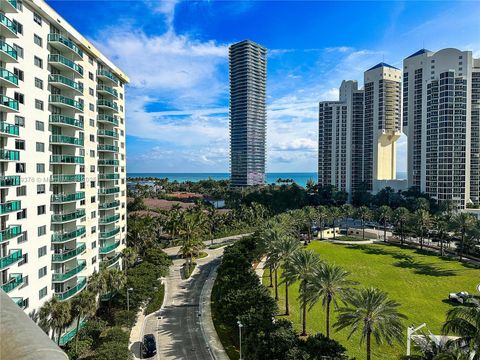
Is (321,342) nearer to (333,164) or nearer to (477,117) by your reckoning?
(477,117)

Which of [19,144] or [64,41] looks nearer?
[19,144]

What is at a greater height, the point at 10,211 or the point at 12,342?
the point at 12,342

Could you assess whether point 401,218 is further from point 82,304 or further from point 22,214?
point 22,214

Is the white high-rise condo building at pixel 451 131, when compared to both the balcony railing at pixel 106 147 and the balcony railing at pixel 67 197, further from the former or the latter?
the balcony railing at pixel 67 197

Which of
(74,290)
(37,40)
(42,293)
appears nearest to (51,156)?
(37,40)

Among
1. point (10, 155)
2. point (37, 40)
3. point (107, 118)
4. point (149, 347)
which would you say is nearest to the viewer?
point (10, 155)

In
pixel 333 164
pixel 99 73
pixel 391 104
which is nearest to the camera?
pixel 99 73

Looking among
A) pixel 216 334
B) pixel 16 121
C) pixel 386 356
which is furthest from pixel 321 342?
pixel 16 121
